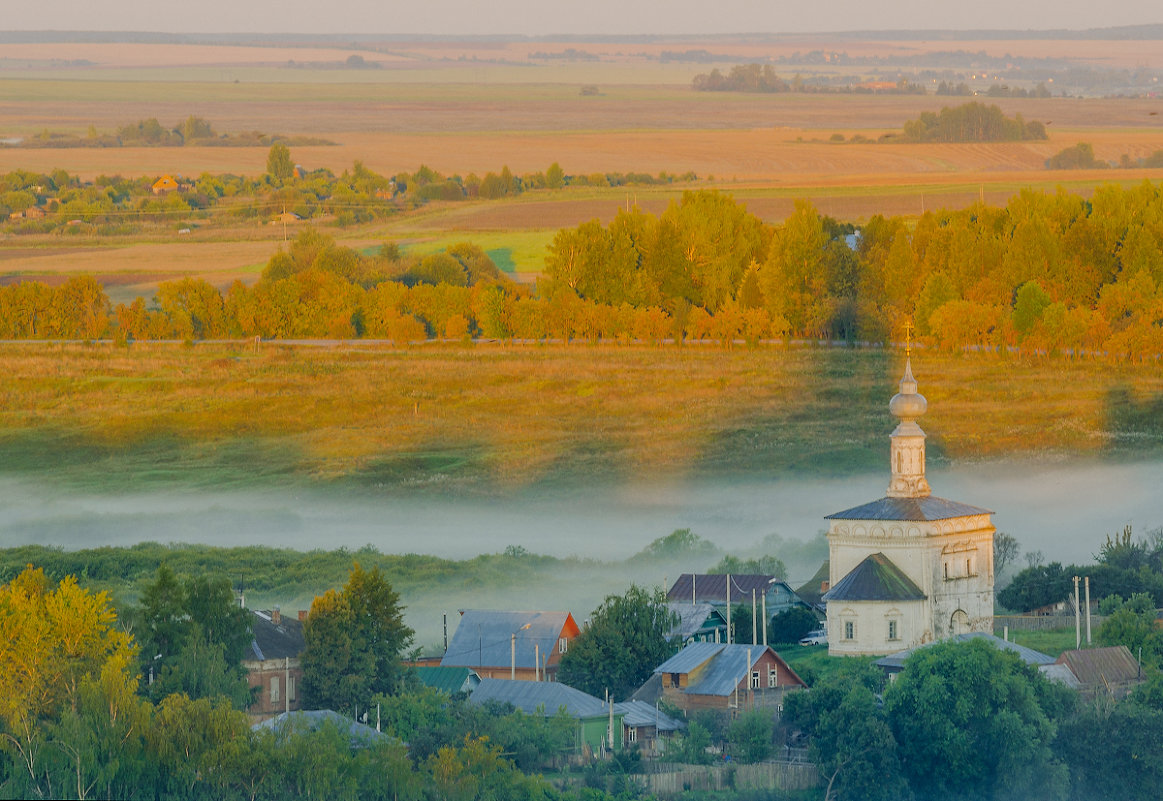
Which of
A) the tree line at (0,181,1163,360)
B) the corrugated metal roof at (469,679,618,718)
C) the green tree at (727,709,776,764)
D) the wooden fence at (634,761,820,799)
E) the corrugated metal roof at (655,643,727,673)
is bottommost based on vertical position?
the wooden fence at (634,761,820,799)

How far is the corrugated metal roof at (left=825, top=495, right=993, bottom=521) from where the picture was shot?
121ft

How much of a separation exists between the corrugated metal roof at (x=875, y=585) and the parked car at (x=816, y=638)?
1339 millimetres

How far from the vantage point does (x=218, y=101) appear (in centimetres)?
7256

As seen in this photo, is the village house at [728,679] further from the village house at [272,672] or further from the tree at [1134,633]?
the village house at [272,672]

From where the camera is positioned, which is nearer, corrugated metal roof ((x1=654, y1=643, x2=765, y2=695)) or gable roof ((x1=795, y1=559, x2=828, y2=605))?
corrugated metal roof ((x1=654, y1=643, x2=765, y2=695))

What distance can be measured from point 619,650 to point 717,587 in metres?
8.34

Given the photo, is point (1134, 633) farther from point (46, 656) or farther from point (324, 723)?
point (46, 656)

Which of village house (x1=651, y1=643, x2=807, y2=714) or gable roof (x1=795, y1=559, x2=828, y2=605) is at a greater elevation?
gable roof (x1=795, y1=559, x2=828, y2=605)

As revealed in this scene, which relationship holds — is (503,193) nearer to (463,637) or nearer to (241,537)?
(241,537)

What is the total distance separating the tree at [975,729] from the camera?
1128 inches

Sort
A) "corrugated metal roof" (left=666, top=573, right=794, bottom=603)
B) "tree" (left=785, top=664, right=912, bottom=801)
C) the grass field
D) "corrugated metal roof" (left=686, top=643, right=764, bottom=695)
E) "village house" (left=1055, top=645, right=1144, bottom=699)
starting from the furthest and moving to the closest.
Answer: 1. the grass field
2. "corrugated metal roof" (left=666, top=573, right=794, bottom=603)
3. "corrugated metal roof" (left=686, top=643, right=764, bottom=695)
4. "village house" (left=1055, top=645, right=1144, bottom=699)
5. "tree" (left=785, top=664, right=912, bottom=801)

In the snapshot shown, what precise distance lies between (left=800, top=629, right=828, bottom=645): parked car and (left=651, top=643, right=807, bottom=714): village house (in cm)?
377

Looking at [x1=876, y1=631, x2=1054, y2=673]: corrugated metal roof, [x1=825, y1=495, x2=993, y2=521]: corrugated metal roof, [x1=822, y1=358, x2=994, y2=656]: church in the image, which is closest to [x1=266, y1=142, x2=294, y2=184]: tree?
[x1=822, y1=358, x2=994, y2=656]: church

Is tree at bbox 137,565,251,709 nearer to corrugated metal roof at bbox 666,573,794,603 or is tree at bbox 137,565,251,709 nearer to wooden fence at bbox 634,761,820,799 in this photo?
wooden fence at bbox 634,761,820,799
